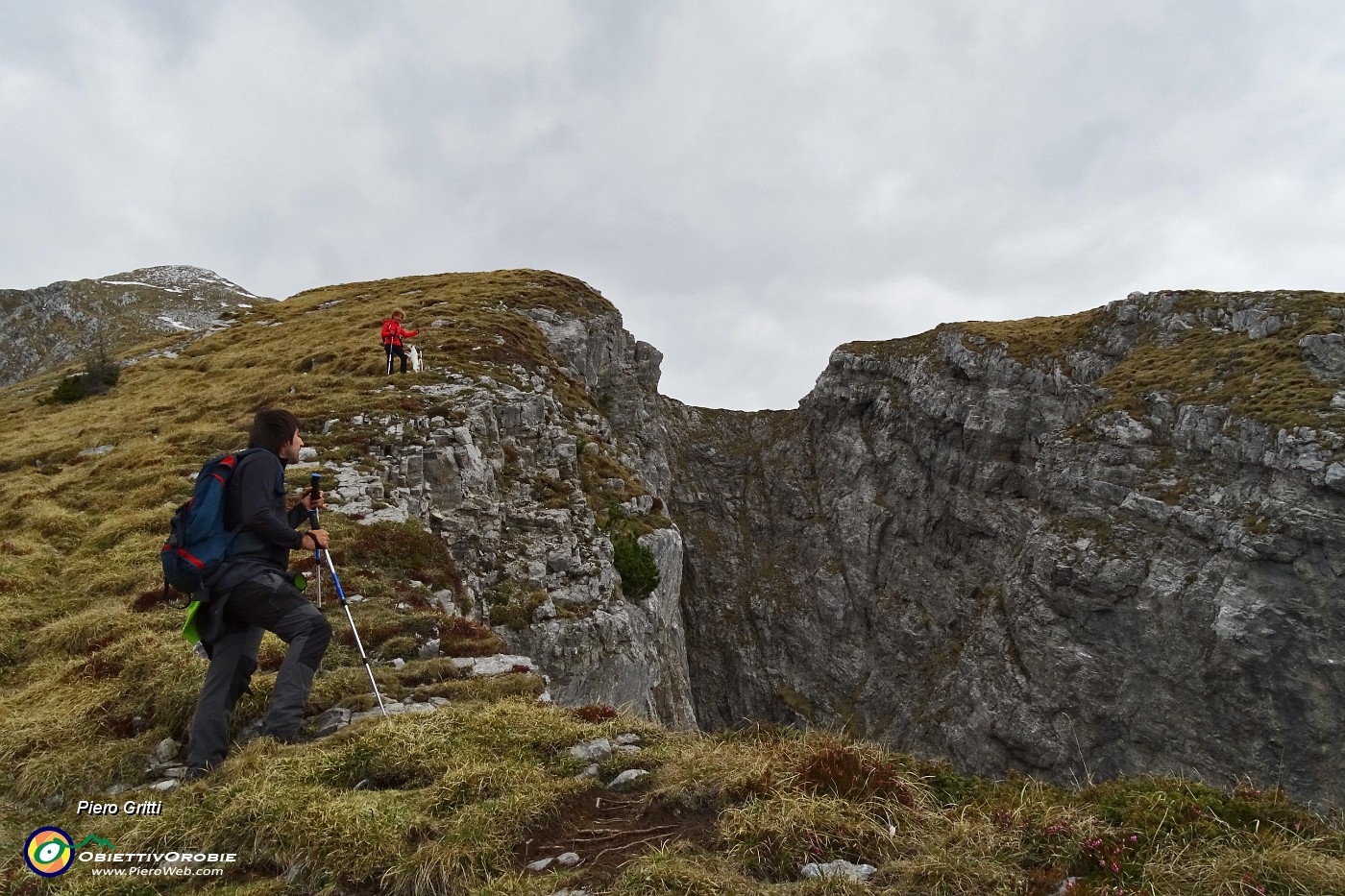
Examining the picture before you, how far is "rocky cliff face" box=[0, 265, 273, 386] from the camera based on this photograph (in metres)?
89.2

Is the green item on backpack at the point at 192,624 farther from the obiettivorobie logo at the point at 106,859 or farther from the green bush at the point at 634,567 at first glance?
the green bush at the point at 634,567

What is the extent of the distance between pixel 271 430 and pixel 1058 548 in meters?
76.1

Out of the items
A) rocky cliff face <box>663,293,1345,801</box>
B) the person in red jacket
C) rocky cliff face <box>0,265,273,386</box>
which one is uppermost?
rocky cliff face <box>0,265,273,386</box>

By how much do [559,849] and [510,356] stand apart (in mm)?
29672

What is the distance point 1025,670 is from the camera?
226 feet

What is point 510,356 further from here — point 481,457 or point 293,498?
point 293,498

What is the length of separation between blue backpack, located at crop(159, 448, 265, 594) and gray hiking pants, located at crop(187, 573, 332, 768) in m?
0.42

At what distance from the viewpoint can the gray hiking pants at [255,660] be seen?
7.74 meters

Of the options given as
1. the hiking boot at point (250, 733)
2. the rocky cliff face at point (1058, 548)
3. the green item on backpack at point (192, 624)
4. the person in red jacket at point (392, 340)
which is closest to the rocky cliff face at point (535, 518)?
the person in red jacket at point (392, 340)

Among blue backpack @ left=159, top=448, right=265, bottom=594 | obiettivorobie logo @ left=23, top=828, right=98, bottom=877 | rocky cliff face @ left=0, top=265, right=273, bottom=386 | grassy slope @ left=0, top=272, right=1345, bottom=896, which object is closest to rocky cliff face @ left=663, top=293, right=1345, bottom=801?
grassy slope @ left=0, top=272, right=1345, bottom=896

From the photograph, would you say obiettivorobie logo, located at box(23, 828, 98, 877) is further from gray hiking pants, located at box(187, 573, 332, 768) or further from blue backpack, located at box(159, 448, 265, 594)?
blue backpack, located at box(159, 448, 265, 594)

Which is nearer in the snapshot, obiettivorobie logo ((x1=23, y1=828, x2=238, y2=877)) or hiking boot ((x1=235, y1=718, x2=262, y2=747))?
obiettivorobie logo ((x1=23, y1=828, x2=238, y2=877))

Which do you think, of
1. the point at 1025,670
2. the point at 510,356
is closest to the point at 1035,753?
the point at 1025,670

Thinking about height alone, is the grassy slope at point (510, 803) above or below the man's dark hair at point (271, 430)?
below
